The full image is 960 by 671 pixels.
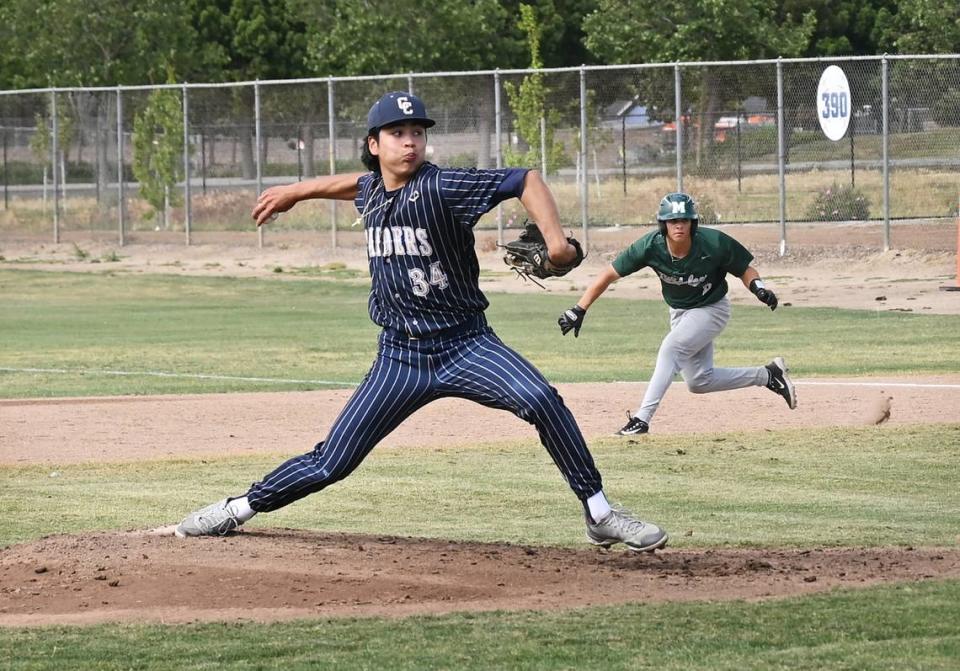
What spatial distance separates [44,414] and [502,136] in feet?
54.1

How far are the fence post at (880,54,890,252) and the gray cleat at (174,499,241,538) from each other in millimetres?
19387

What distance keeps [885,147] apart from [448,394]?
64.4 feet

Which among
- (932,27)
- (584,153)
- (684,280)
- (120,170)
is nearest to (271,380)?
(684,280)

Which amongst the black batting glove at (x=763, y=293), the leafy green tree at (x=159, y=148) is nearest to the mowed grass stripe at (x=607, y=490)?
the black batting glove at (x=763, y=293)

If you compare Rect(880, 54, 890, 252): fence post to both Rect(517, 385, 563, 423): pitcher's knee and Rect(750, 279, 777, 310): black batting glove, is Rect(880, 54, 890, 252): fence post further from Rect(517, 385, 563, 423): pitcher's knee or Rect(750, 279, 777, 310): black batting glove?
Rect(517, 385, 563, 423): pitcher's knee

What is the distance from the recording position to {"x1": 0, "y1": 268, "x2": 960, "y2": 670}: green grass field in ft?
17.5

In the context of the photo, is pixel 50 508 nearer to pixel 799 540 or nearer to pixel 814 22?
pixel 799 540

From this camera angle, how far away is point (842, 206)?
2678cm

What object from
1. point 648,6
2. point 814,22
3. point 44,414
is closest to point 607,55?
point 648,6

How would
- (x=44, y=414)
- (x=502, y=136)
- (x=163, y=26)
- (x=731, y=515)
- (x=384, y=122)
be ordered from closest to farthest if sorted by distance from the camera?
(x=384, y=122), (x=731, y=515), (x=44, y=414), (x=502, y=136), (x=163, y=26)

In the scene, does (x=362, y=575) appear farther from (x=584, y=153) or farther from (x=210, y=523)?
(x=584, y=153)

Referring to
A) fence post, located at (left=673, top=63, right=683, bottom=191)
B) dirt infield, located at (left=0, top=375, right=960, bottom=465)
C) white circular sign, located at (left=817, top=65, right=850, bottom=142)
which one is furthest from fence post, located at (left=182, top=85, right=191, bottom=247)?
dirt infield, located at (left=0, top=375, right=960, bottom=465)

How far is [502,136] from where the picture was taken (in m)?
28.3

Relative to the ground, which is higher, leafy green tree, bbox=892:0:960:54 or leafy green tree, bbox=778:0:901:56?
leafy green tree, bbox=778:0:901:56
